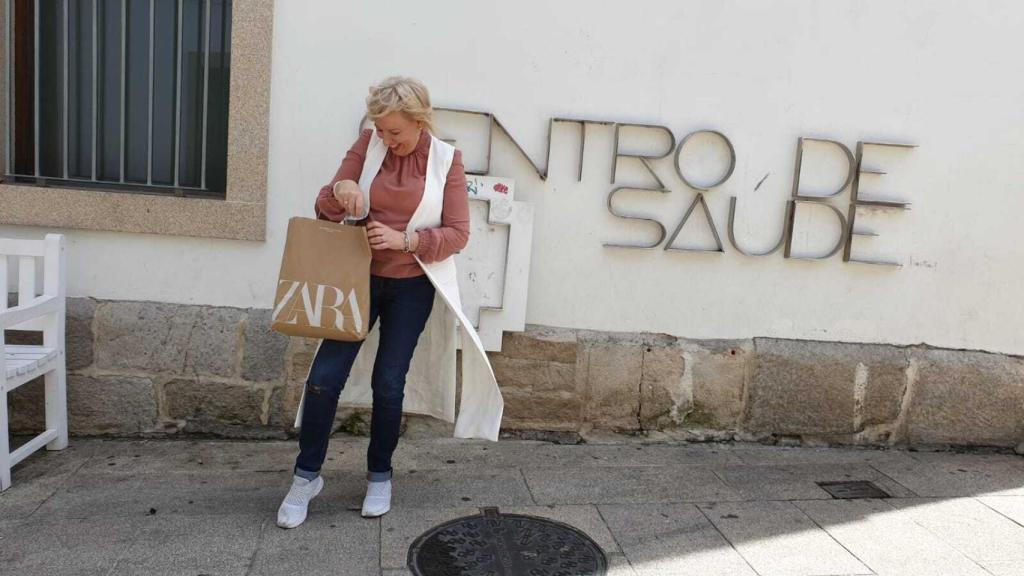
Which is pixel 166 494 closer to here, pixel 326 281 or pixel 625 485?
pixel 326 281

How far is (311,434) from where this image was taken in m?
3.10

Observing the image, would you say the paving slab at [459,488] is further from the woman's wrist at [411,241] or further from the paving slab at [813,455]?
the paving slab at [813,455]

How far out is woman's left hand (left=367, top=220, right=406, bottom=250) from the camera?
2.92 meters

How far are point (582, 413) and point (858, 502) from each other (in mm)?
1361

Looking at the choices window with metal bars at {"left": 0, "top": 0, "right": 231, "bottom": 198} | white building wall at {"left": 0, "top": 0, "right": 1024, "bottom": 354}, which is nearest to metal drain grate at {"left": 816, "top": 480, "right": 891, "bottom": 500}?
white building wall at {"left": 0, "top": 0, "right": 1024, "bottom": 354}

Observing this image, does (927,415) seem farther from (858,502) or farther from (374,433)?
(374,433)

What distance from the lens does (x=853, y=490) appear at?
3.76m

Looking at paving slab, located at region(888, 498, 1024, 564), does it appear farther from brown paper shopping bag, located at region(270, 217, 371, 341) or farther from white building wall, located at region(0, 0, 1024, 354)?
brown paper shopping bag, located at region(270, 217, 371, 341)

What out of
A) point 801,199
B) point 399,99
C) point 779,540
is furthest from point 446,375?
point 801,199

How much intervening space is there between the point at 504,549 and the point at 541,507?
0.41 m

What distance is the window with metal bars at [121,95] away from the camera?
4.03 m

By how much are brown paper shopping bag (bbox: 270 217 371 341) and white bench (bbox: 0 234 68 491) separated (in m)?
1.39

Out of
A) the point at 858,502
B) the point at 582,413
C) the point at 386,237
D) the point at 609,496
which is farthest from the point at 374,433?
the point at 858,502

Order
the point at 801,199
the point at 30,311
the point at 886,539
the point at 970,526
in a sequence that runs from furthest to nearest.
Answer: the point at 801,199 → the point at 30,311 → the point at 970,526 → the point at 886,539
